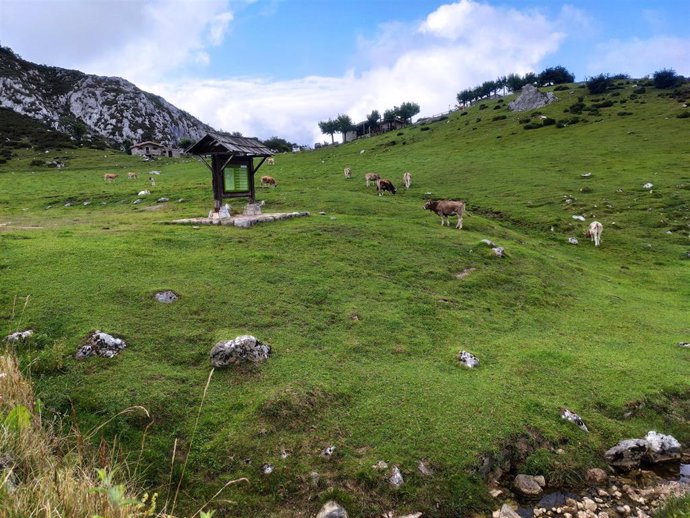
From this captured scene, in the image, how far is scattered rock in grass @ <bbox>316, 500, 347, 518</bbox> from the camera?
6473mm

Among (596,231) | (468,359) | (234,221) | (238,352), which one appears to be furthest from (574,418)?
(596,231)

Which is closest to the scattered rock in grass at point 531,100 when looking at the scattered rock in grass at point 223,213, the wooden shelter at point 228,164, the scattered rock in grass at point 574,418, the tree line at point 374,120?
the tree line at point 374,120

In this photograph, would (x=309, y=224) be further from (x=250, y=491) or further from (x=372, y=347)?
(x=250, y=491)

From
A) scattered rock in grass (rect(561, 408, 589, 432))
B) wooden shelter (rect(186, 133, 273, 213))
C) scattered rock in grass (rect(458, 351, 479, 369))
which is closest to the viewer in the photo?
scattered rock in grass (rect(561, 408, 589, 432))

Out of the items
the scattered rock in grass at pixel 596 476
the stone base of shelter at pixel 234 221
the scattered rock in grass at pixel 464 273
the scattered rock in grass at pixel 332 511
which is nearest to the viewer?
the scattered rock in grass at pixel 332 511

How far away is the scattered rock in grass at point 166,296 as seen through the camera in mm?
11781

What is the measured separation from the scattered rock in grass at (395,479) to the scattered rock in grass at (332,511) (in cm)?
96

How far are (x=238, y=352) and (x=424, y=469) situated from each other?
4.43 m

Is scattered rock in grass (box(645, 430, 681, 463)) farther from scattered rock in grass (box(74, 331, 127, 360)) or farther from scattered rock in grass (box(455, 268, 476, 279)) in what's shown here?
scattered rock in grass (box(74, 331, 127, 360))

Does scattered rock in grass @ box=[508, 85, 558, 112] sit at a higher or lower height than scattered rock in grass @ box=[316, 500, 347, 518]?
higher

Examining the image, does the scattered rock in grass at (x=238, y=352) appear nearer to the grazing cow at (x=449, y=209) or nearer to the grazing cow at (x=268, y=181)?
the grazing cow at (x=449, y=209)

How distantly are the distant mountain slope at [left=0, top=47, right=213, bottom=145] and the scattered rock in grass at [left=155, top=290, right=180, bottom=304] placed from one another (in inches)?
6018

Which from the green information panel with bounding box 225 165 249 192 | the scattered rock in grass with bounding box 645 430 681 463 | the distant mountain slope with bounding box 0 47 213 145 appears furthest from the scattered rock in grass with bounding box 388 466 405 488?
the distant mountain slope with bounding box 0 47 213 145

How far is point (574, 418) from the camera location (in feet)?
29.4
